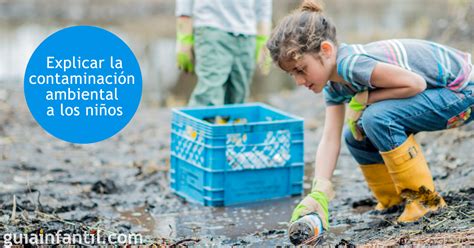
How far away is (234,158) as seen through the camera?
5086 millimetres

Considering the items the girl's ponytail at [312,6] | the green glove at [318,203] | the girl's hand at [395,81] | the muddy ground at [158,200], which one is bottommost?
the muddy ground at [158,200]

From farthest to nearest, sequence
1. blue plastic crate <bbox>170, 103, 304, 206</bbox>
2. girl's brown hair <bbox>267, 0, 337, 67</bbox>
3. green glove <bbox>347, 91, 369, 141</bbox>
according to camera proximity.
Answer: blue plastic crate <bbox>170, 103, 304, 206</bbox>, green glove <bbox>347, 91, 369, 141</bbox>, girl's brown hair <bbox>267, 0, 337, 67</bbox>

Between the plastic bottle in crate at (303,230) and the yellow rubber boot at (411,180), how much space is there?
554 millimetres

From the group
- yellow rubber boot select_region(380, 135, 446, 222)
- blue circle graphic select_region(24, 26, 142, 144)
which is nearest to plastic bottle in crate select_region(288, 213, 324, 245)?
yellow rubber boot select_region(380, 135, 446, 222)

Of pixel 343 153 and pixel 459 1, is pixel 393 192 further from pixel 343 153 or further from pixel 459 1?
pixel 459 1

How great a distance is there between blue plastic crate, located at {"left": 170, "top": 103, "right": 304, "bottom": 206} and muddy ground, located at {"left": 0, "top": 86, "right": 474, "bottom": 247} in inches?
3.8

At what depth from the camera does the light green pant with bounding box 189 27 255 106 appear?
579cm

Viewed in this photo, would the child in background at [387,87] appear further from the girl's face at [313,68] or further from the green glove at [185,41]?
the green glove at [185,41]

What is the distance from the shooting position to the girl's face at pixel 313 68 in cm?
410

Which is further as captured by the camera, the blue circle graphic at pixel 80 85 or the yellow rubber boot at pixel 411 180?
the yellow rubber boot at pixel 411 180

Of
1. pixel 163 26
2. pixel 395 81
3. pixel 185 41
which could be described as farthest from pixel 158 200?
pixel 163 26

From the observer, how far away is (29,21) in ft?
53.6

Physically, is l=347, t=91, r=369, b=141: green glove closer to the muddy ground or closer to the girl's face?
the girl's face

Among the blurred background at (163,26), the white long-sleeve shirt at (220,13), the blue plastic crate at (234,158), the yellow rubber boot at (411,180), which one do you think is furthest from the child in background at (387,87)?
the blurred background at (163,26)
